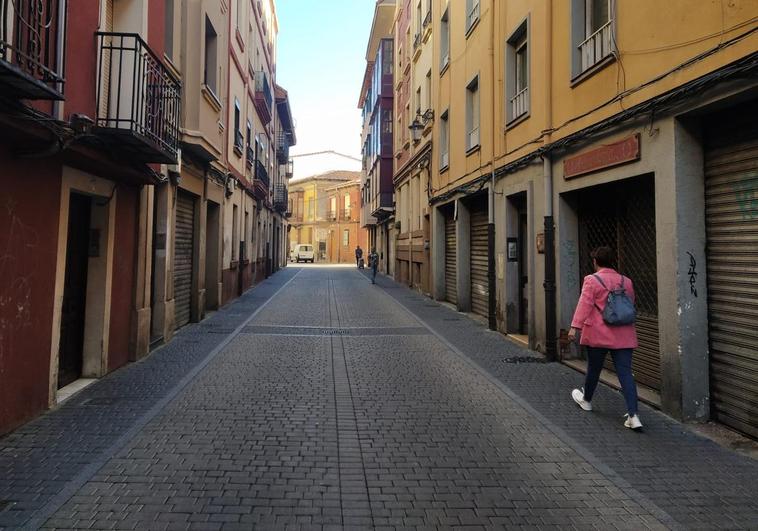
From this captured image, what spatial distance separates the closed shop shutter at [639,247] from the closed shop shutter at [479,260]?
5.22 meters

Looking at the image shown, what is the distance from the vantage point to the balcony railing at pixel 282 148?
32.1m

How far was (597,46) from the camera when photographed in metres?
→ 7.15

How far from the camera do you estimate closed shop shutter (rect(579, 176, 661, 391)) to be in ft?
20.7

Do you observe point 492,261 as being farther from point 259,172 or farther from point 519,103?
point 259,172

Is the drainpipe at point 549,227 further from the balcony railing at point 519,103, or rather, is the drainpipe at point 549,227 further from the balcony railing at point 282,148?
the balcony railing at point 282,148

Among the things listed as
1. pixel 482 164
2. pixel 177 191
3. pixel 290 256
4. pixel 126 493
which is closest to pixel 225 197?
pixel 177 191

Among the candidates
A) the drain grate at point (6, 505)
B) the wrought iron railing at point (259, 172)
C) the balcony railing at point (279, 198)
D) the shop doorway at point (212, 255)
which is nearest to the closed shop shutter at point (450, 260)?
the shop doorway at point (212, 255)

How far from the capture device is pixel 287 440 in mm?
4582

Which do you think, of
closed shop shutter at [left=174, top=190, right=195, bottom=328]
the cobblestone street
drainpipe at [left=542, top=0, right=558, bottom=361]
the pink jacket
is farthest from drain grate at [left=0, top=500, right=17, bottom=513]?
closed shop shutter at [left=174, top=190, right=195, bottom=328]

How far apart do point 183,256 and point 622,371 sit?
8.95 metres

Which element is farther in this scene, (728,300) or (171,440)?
(728,300)

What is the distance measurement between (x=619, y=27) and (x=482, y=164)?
5.66 metres

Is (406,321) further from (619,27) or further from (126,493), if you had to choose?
(126,493)

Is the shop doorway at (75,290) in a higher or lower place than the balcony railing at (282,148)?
lower
